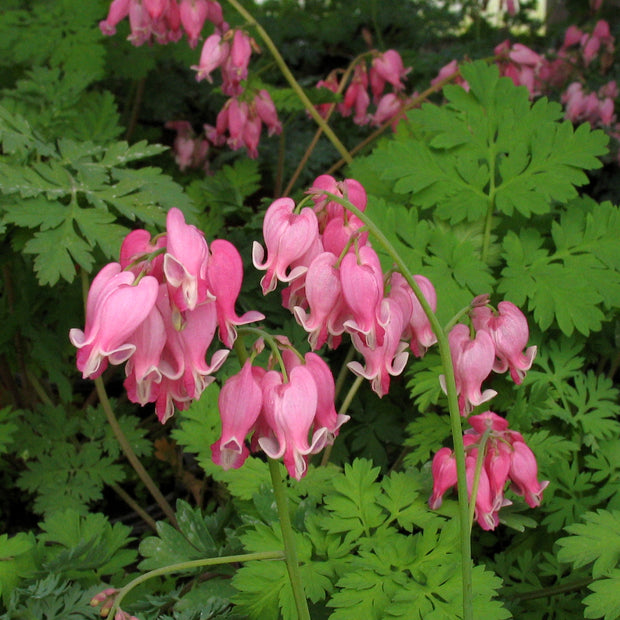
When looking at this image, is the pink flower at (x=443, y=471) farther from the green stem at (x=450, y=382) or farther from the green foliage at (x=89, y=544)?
the green foliage at (x=89, y=544)

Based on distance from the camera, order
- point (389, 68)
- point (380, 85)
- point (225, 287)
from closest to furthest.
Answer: point (225, 287) → point (389, 68) → point (380, 85)

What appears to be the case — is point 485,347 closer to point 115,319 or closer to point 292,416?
point 292,416

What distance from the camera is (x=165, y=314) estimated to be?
1.05 metres

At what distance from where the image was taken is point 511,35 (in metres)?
4.43

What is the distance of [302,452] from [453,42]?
4.43 meters

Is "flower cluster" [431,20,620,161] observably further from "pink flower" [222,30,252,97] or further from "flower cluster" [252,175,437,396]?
"flower cluster" [252,175,437,396]

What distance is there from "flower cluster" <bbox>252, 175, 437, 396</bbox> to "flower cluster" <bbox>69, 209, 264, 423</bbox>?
0.40 ft

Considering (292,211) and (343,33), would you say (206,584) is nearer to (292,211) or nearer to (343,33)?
(292,211)

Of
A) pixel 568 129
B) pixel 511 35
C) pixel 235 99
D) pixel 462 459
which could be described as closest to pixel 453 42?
pixel 511 35

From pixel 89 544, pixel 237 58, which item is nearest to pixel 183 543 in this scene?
pixel 89 544

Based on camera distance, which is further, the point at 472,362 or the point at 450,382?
the point at 472,362

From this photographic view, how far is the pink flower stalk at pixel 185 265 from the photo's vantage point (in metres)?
0.98

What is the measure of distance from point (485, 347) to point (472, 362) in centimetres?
4

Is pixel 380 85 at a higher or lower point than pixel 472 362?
lower
